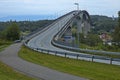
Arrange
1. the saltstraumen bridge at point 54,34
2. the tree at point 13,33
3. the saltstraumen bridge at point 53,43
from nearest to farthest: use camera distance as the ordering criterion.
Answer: the saltstraumen bridge at point 53,43
the saltstraumen bridge at point 54,34
the tree at point 13,33

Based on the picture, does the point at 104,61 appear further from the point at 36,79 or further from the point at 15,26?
the point at 15,26

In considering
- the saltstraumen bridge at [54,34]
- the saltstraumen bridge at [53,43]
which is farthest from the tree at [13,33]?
the saltstraumen bridge at [54,34]

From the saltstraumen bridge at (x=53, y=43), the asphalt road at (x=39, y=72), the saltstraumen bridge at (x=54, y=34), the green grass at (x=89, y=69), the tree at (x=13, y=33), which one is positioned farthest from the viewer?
the tree at (x=13, y=33)

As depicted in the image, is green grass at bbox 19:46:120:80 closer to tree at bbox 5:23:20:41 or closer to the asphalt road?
the asphalt road

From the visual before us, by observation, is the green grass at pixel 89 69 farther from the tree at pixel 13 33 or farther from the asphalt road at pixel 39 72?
the tree at pixel 13 33

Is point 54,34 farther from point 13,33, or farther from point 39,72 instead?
point 39,72

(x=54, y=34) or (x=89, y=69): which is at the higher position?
(x=89, y=69)

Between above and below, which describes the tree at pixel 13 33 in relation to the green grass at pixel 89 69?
below

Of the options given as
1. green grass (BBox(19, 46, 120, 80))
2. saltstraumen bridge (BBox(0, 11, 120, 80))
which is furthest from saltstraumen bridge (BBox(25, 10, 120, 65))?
green grass (BBox(19, 46, 120, 80))

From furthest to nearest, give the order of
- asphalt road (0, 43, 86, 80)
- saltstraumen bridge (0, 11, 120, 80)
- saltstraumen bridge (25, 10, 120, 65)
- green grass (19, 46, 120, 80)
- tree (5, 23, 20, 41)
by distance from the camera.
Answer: tree (5, 23, 20, 41) < saltstraumen bridge (25, 10, 120, 65) < saltstraumen bridge (0, 11, 120, 80) < green grass (19, 46, 120, 80) < asphalt road (0, 43, 86, 80)

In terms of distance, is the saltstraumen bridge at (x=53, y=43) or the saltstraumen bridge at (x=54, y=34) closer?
the saltstraumen bridge at (x=53, y=43)

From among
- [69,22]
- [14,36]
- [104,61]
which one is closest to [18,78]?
[104,61]

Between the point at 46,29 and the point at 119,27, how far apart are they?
161 feet

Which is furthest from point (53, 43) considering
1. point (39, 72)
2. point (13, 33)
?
point (39, 72)
